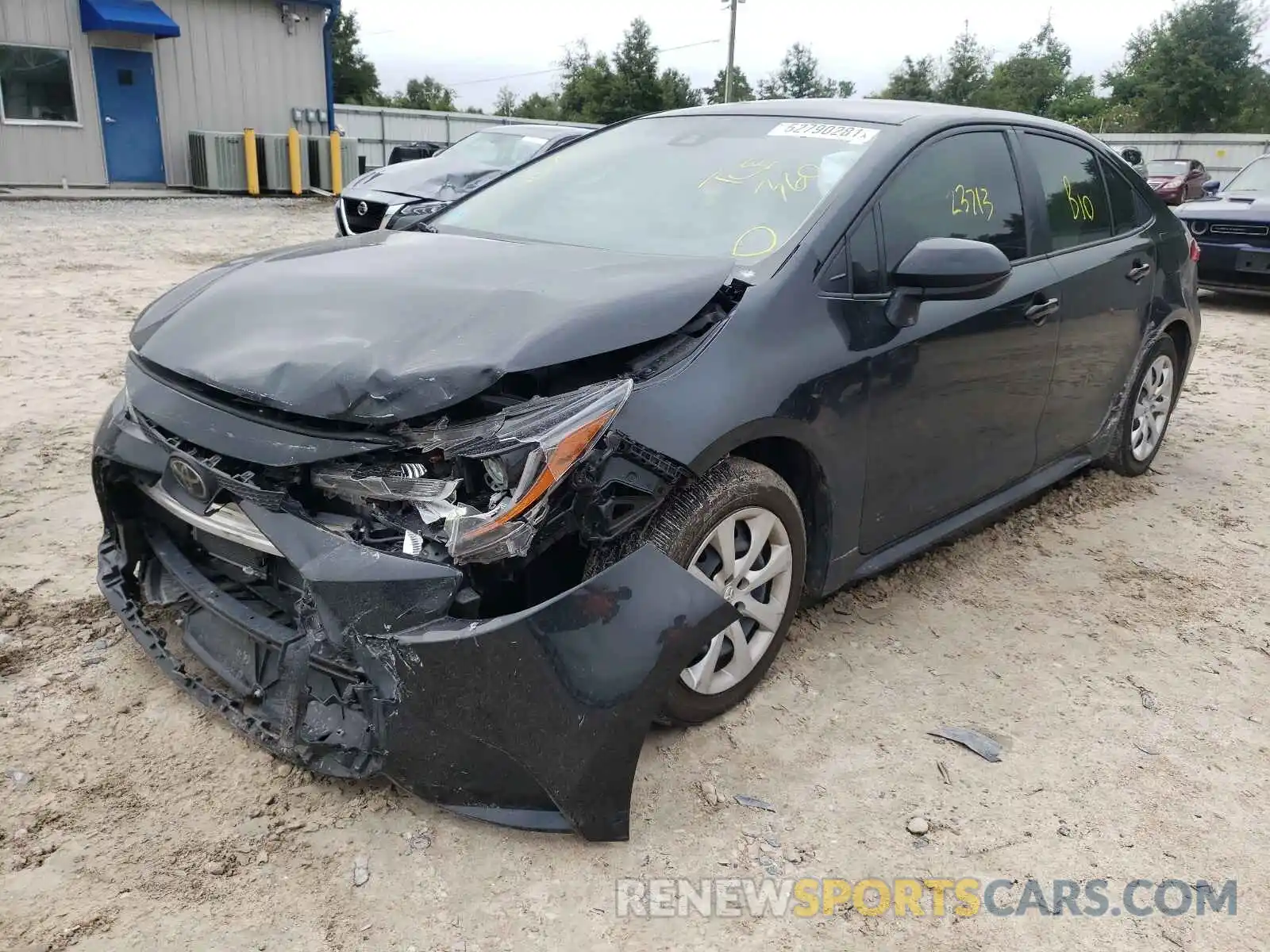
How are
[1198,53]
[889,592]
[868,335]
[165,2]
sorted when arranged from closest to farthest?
1. [868,335]
2. [889,592]
3. [165,2]
4. [1198,53]

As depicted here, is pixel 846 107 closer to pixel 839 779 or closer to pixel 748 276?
pixel 748 276

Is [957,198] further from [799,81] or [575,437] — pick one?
[799,81]

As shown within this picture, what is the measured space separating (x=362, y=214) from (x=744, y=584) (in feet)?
27.2

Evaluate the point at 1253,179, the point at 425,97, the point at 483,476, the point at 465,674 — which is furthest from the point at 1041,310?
the point at 425,97

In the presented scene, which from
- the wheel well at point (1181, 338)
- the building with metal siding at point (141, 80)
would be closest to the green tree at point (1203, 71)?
the building with metal siding at point (141, 80)

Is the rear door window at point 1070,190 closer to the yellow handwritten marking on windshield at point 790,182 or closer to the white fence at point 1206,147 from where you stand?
the yellow handwritten marking on windshield at point 790,182

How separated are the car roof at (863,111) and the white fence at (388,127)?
23.0 m

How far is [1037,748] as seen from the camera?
2.81 m

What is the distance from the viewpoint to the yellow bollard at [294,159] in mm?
18922

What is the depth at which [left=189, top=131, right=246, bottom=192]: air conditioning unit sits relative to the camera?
18.0 metres

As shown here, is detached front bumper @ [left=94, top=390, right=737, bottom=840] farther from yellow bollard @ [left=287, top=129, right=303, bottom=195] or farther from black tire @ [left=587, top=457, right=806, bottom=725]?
yellow bollard @ [left=287, top=129, right=303, bottom=195]

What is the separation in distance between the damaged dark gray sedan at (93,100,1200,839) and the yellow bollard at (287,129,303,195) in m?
17.1

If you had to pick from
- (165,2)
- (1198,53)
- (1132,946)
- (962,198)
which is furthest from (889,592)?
(1198,53)

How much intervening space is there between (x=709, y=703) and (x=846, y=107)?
2.19 meters
